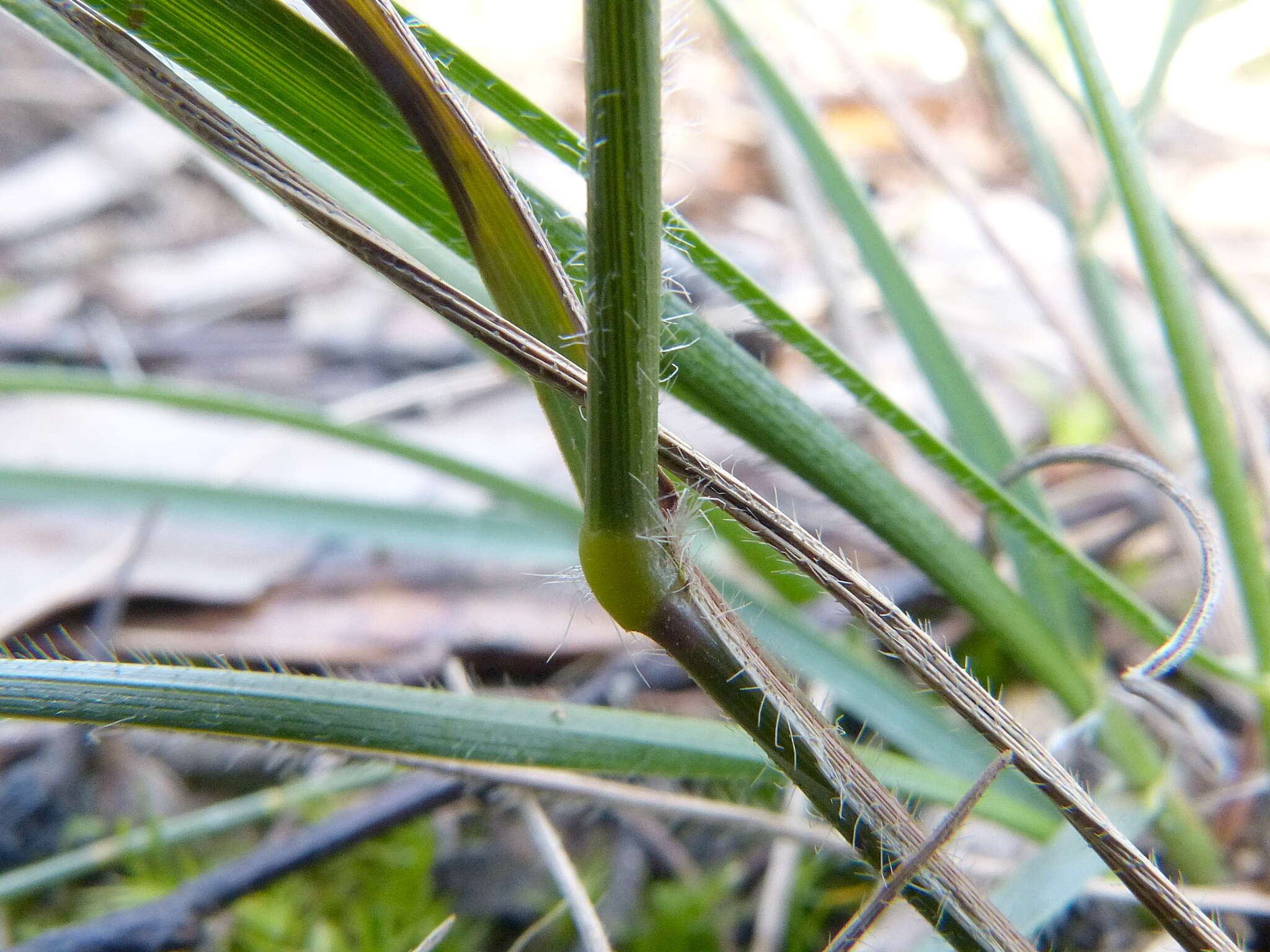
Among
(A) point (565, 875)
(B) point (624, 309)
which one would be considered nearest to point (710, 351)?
(B) point (624, 309)

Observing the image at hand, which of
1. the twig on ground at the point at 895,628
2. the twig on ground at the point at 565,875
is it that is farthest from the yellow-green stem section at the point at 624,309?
the twig on ground at the point at 565,875

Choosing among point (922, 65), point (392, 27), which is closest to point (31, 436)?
point (392, 27)

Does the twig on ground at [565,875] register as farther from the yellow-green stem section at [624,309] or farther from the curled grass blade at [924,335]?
the curled grass blade at [924,335]

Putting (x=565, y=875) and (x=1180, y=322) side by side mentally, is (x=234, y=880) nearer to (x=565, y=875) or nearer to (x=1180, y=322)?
(x=565, y=875)

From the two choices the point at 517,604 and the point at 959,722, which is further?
the point at 517,604

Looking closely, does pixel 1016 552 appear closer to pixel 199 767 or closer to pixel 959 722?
pixel 959 722

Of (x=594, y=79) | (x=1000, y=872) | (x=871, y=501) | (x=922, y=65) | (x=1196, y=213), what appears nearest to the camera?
(x=594, y=79)
